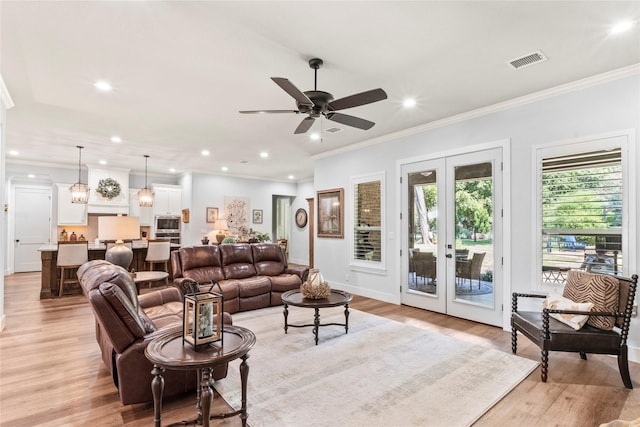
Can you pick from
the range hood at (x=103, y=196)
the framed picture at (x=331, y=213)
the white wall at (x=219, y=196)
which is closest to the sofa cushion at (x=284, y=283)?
the framed picture at (x=331, y=213)

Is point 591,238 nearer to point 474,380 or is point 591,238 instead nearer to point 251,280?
point 474,380

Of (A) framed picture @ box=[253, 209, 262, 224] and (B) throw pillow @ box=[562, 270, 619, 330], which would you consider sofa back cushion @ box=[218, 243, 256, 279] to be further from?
(A) framed picture @ box=[253, 209, 262, 224]

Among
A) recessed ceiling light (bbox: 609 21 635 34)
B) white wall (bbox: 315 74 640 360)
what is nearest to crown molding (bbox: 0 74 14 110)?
white wall (bbox: 315 74 640 360)

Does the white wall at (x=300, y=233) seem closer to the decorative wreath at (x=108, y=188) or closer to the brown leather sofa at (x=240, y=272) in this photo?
the brown leather sofa at (x=240, y=272)

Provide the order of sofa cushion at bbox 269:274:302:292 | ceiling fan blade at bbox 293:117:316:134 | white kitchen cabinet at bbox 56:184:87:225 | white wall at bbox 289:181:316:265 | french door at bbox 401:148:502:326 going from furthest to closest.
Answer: white wall at bbox 289:181:316:265 < white kitchen cabinet at bbox 56:184:87:225 < sofa cushion at bbox 269:274:302:292 < french door at bbox 401:148:502:326 < ceiling fan blade at bbox 293:117:316:134

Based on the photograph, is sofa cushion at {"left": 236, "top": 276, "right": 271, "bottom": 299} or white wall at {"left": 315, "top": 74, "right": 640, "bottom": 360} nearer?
white wall at {"left": 315, "top": 74, "right": 640, "bottom": 360}

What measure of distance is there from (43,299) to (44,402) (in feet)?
13.8

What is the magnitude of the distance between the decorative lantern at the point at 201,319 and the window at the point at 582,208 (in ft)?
11.9

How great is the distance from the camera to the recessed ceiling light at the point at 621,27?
2441 mm

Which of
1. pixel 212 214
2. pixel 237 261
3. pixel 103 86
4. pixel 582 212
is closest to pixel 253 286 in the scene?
pixel 237 261

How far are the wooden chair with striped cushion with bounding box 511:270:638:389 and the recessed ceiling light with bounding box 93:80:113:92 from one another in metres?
4.82

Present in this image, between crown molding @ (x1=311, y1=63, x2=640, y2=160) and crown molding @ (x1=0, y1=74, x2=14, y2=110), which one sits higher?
crown molding @ (x1=311, y1=63, x2=640, y2=160)

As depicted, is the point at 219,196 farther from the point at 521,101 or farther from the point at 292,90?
the point at 521,101

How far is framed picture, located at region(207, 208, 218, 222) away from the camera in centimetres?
889
